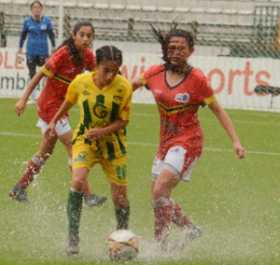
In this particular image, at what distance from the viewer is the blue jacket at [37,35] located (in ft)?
72.9

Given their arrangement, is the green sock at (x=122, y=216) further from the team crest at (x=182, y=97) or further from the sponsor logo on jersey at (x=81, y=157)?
the team crest at (x=182, y=97)

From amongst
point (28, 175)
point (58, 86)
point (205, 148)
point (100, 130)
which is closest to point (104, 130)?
point (100, 130)

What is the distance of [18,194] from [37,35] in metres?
11.9

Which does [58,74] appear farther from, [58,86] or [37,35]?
[37,35]

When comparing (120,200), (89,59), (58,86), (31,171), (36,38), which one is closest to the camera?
(120,200)

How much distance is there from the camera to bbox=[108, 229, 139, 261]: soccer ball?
7656mm

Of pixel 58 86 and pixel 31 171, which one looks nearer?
pixel 58 86

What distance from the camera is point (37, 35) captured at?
73.2 ft

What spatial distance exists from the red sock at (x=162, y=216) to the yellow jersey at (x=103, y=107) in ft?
1.60

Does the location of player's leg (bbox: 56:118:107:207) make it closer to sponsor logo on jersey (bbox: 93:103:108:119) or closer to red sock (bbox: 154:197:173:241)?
red sock (bbox: 154:197:173:241)

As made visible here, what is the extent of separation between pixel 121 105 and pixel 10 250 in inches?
54.1

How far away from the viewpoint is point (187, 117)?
838 cm

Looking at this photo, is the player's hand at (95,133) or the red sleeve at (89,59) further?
the red sleeve at (89,59)

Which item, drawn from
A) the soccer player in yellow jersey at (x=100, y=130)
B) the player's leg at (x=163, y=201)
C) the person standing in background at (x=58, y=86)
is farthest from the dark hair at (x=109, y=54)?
the person standing in background at (x=58, y=86)
